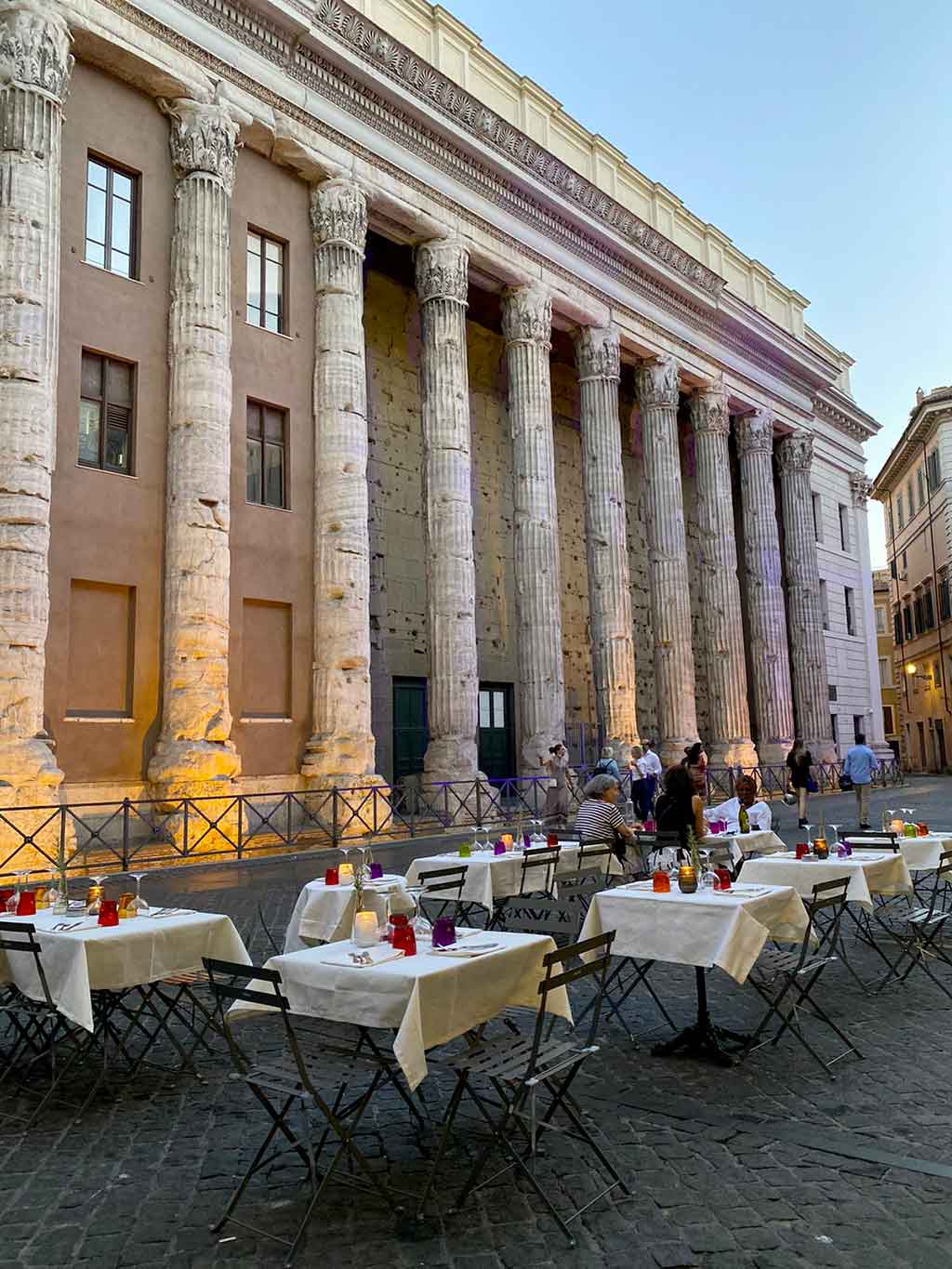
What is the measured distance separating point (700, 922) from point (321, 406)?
542 inches

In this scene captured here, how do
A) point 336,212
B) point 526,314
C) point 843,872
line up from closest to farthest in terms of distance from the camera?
point 843,872 < point 336,212 < point 526,314

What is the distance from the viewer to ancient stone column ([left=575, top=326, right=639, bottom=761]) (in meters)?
22.4

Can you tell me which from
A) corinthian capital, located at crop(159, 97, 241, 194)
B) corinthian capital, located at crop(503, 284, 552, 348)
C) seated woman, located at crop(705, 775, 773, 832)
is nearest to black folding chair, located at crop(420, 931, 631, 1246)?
seated woman, located at crop(705, 775, 773, 832)

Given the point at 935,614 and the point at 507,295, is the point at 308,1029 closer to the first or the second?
the point at 507,295

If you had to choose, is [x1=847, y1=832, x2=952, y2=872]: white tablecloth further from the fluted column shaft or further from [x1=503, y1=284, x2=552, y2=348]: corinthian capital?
[x1=503, y1=284, x2=552, y2=348]: corinthian capital

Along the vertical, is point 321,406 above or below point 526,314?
below

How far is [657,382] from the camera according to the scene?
25969 millimetres

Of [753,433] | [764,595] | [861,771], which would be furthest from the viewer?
[753,433]

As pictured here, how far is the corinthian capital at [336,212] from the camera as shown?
17.7 m

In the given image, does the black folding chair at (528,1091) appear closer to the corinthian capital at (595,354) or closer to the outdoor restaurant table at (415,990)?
the outdoor restaurant table at (415,990)

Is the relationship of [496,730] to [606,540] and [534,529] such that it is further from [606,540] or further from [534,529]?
[534,529]

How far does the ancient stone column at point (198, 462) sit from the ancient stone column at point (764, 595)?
59.3 feet

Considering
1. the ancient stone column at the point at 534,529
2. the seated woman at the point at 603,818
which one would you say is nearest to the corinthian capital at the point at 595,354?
the ancient stone column at the point at 534,529

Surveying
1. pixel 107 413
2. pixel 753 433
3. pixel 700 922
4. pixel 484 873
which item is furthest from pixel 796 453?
pixel 700 922
